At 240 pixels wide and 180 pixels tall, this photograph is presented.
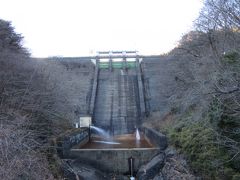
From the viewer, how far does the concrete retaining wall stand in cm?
1246

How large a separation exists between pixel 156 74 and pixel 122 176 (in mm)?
18239

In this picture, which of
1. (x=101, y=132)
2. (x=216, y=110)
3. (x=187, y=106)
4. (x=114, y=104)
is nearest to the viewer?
(x=216, y=110)

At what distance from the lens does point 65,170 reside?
10.0 m

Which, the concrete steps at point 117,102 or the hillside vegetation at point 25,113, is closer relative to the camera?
the hillside vegetation at point 25,113

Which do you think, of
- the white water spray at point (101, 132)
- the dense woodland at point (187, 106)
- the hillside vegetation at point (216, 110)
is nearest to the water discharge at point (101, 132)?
the white water spray at point (101, 132)

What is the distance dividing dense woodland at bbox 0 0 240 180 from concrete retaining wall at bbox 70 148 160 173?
4.98ft

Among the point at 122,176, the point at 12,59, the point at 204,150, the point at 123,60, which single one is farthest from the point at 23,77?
the point at 123,60

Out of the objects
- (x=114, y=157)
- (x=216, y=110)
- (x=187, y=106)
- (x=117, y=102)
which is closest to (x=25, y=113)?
(x=114, y=157)

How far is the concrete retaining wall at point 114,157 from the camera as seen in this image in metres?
12.5

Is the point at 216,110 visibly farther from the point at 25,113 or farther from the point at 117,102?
the point at 117,102

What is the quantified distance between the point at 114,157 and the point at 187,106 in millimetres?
3894

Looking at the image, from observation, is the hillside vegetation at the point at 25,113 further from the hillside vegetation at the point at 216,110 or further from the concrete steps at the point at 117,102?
the concrete steps at the point at 117,102

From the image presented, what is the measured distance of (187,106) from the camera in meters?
11.4

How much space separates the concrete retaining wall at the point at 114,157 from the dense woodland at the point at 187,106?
4.98 feet
